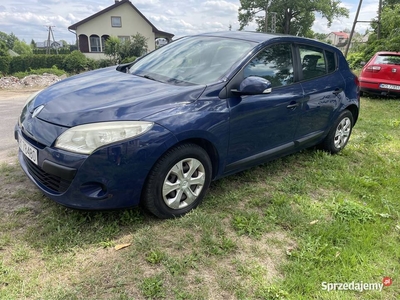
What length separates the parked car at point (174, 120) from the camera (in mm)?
2344

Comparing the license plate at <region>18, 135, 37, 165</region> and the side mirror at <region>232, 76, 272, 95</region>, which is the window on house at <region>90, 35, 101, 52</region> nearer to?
the license plate at <region>18, 135, 37, 165</region>

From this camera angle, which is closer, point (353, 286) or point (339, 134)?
point (353, 286)

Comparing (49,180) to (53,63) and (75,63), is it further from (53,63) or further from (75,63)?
(53,63)

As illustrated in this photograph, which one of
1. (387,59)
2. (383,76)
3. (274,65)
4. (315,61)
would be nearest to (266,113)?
(274,65)

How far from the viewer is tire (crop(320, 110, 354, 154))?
4.42 meters

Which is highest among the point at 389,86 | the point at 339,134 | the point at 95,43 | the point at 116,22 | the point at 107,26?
the point at 116,22

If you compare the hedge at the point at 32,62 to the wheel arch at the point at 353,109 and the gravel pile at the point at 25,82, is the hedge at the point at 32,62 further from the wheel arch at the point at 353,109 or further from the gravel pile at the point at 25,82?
the wheel arch at the point at 353,109

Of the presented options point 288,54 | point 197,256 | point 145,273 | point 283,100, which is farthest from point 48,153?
point 288,54

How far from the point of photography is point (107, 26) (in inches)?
1446

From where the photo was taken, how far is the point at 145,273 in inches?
86.6

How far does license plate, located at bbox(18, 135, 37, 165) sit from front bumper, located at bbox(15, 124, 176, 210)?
0.13 ft

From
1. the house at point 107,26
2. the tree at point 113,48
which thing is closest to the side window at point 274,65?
the tree at point 113,48

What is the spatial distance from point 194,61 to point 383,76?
7.69 meters

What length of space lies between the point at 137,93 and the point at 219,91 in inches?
28.1
